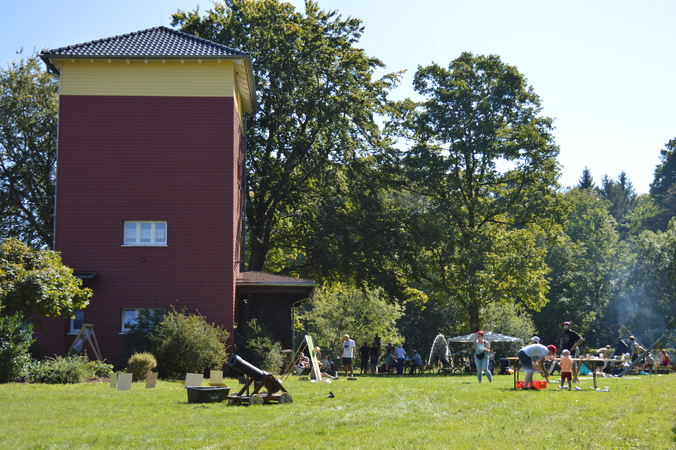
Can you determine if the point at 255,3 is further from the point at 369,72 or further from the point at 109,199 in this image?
the point at 109,199

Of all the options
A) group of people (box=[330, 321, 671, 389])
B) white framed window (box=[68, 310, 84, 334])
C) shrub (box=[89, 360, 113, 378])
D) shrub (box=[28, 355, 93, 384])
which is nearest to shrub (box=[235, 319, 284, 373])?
group of people (box=[330, 321, 671, 389])

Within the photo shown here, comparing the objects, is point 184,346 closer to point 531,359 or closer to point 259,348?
point 259,348

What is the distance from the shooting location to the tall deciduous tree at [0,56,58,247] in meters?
32.2

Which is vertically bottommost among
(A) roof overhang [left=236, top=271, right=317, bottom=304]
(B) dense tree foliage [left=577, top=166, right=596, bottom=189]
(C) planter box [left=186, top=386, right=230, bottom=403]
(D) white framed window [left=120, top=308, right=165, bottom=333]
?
(C) planter box [left=186, top=386, right=230, bottom=403]

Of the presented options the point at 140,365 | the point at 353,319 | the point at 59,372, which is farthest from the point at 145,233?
the point at 353,319

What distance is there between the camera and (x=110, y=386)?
15398mm

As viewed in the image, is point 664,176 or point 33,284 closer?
point 33,284

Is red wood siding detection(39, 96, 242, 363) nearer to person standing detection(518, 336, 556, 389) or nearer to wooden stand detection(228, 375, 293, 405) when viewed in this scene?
wooden stand detection(228, 375, 293, 405)

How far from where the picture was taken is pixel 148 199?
23.0 meters

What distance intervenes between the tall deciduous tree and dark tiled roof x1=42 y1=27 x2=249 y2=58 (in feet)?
33.5

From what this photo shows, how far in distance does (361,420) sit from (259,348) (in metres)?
12.5

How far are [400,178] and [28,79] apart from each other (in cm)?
1975

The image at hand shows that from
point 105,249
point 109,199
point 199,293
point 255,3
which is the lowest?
point 199,293

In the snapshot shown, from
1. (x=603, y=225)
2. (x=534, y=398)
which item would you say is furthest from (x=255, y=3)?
(x=603, y=225)
